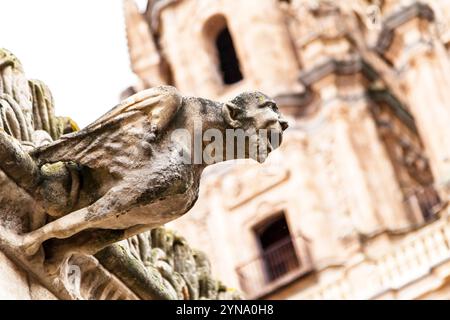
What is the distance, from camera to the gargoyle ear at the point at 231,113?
18.4 feet

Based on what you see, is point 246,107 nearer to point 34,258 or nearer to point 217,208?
point 34,258

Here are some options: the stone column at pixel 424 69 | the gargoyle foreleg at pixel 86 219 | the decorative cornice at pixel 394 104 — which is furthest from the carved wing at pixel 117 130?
the decorative cornice at pixel 394 104

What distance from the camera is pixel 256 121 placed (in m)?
5.62

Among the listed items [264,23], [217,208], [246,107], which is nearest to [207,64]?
[264,23]

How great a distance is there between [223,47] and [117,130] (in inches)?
1274

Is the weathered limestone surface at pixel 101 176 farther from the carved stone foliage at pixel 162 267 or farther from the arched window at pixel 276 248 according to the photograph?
the arched window at pixel 276 248

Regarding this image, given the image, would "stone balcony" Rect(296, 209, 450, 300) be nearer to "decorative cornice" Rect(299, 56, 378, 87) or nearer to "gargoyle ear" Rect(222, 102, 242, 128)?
"decorative cornice" Rect(299, 56, 378, 87)

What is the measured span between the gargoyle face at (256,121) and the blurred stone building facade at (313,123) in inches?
895

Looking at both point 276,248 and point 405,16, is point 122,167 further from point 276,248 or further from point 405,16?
point 276,248

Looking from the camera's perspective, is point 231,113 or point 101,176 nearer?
point 101,176

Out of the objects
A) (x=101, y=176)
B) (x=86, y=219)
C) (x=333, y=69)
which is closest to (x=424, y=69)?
(x=333, y=69)

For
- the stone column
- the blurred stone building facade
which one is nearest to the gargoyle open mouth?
the blurred stone building facade

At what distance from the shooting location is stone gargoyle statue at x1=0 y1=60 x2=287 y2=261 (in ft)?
17.6
